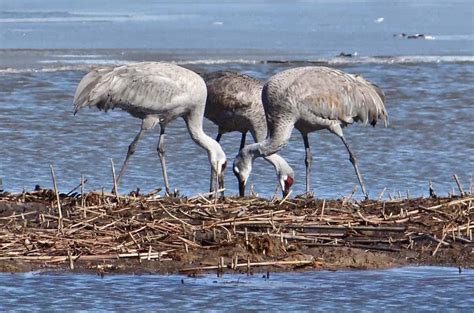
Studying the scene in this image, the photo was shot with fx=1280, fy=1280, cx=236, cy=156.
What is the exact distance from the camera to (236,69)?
18.5 metres

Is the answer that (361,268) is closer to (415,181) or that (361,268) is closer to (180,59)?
(415,181)

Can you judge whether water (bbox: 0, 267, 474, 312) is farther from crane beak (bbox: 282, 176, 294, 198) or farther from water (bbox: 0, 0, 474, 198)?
water (bbox: 0, 0, 474, 198)

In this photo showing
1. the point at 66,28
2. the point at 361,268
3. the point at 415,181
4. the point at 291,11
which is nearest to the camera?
the point at 361,268

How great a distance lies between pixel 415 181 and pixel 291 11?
1993cm

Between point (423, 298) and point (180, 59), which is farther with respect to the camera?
point (180, 59)

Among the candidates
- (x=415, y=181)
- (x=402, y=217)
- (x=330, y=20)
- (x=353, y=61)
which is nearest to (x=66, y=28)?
(x=330, y=20)

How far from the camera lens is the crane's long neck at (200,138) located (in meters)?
10.7

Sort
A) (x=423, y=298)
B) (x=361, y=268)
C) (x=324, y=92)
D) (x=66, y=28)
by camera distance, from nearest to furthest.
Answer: (x=423, y=298)
(x=361, y=268)
(x=324, y=92)
(x=66, y=28)

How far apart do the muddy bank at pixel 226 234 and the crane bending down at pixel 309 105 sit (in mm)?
1438

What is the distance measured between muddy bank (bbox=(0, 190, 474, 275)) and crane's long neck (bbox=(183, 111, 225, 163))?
1.76 metres

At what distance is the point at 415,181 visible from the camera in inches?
447

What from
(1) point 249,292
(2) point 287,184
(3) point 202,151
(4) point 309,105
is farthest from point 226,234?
(3) point 202,151

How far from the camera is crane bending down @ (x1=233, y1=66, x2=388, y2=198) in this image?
1025 centimetres

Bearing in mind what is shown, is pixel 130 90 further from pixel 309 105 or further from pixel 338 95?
pixel 338 95
